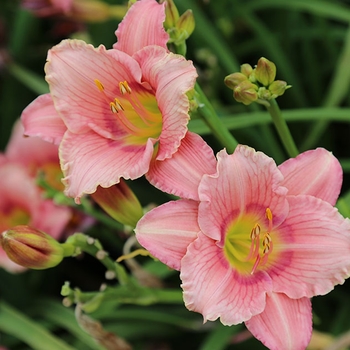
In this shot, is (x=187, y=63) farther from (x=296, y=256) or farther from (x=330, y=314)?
(x=330, y=314)

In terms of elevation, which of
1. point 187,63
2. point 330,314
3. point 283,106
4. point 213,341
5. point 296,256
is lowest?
point 330,314

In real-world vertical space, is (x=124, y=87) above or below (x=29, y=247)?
above

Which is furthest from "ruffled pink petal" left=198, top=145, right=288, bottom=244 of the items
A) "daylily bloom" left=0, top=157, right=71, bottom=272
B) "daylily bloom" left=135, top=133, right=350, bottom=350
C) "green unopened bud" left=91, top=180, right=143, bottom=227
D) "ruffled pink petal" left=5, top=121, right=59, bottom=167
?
"ruffled pink petal" left=5, top=121, right=59, bottom=167

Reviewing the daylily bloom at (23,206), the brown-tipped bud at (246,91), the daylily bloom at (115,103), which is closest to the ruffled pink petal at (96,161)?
the daylily bloom at (115,103)

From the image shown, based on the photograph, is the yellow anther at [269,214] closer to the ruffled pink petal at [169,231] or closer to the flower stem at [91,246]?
the ruffled pink petal at [169,231]

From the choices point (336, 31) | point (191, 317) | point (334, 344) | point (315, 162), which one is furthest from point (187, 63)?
point (336, 31)

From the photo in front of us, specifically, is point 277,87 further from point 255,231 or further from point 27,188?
point 27,188

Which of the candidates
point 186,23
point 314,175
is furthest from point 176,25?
point 314,175

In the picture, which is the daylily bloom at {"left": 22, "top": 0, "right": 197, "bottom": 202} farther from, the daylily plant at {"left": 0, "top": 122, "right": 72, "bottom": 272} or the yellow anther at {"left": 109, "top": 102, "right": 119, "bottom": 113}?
the daylily plant at {"left": 0, "top": 122, "right": 72, "bottom": 272}
